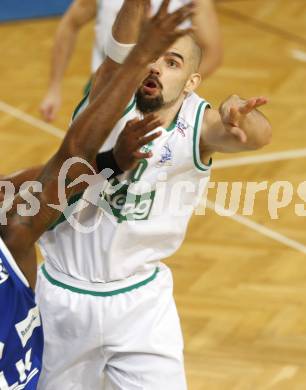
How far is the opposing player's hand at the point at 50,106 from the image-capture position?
664 cm

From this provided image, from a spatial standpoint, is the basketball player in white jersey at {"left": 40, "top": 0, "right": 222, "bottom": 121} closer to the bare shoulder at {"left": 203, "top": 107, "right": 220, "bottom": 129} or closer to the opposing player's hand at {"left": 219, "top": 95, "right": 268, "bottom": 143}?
the bare shoulder at {"left": 203, "top": 107, "right": 220, "bottom": 129}

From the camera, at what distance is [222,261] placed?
705 centimetres

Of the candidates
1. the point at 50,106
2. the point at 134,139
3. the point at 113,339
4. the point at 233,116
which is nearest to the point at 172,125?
the point at 233,116

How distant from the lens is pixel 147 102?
173 inches

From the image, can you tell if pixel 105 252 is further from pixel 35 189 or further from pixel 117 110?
pixel 117 110

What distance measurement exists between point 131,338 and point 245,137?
1071 mm

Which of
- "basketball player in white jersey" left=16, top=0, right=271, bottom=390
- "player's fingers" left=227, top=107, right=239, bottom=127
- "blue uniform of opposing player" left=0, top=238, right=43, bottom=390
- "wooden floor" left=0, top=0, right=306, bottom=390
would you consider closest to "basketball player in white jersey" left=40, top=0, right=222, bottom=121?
"wooden floor" left=0, top=0, right=306, bottom=390

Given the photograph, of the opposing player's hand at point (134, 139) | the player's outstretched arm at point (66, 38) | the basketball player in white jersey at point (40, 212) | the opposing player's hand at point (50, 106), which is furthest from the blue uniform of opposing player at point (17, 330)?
the player's outstretched arm at point (66, 38)

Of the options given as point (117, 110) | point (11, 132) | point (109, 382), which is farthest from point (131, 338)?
point (11, 132)

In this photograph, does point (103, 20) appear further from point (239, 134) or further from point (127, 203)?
point (239, 134)

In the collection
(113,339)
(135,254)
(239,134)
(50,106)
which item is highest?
(239,134)

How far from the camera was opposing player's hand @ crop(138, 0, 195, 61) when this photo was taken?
10.3 ft

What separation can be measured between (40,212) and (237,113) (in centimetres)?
94

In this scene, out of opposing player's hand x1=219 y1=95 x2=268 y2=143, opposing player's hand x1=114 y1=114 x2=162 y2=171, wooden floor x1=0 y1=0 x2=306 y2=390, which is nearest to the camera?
opposing player's hand x1=114 y1=114 x2=162 y2=171
